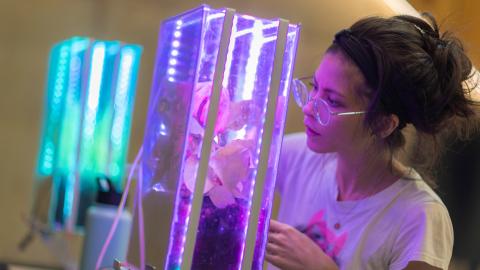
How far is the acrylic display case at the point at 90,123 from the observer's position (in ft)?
4.99

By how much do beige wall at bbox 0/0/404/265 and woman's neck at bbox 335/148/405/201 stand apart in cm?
56

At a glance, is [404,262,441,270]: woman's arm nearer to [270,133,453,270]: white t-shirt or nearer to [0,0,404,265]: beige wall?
[270,133,453,270]: white t-shirt

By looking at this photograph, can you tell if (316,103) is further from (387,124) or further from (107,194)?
(107,194)

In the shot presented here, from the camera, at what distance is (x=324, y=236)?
1153 mm

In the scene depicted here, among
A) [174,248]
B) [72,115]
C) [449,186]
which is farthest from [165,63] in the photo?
[449,186]

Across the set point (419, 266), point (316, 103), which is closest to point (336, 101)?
point (316, 103)

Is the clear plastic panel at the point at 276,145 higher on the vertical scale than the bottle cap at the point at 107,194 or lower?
higher

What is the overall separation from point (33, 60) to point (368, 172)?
41.8 inches

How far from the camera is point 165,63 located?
3.05 feet

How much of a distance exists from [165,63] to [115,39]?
91 centimetres

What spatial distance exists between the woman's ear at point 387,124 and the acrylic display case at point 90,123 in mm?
697

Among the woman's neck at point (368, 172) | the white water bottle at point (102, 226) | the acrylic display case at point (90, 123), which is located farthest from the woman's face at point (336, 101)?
the acrylic display case at point (90, 123)

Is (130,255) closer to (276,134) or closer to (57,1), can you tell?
(276,134)

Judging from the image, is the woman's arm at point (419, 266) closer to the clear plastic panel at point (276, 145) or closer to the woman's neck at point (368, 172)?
the woman's neck at point (368, 172)
